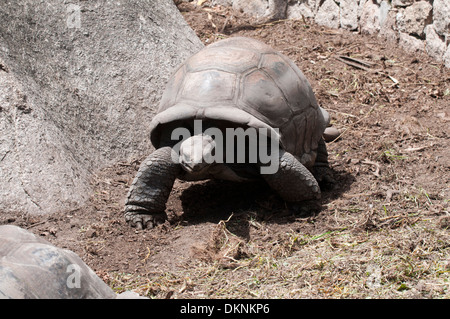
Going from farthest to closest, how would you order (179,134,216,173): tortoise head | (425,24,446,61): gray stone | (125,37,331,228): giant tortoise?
1. (425,24,446,61): gray stone
2. (125,37,331,228): giant tortoise
3. (179,134,216,173): tortoise head

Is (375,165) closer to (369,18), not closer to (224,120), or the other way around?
(224,120)

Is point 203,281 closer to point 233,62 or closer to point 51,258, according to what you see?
point 51,258

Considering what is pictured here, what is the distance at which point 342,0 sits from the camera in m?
7.90

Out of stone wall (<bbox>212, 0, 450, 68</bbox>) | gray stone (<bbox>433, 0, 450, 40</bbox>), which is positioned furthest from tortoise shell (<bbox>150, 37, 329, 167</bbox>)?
stone wall (<bbox>212, 0, 450, 68</bbox>)

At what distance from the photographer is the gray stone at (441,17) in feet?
20.2

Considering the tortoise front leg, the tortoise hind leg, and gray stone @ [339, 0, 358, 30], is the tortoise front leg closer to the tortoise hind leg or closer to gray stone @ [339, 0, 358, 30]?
the tortoise hind leg

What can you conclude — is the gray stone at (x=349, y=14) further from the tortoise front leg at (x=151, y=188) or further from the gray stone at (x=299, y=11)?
the tortoise front leg at (x=151, y=188)

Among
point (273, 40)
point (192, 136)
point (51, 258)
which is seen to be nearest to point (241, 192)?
point (192, 136)

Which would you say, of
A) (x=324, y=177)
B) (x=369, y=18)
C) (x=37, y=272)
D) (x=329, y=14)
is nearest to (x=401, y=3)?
(x=369, y=18)

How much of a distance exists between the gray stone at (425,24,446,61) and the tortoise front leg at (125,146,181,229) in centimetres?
365

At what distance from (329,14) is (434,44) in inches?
77.3

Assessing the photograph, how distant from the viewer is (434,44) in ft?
21.4

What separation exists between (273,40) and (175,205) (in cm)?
394

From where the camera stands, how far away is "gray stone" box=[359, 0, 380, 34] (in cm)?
741
